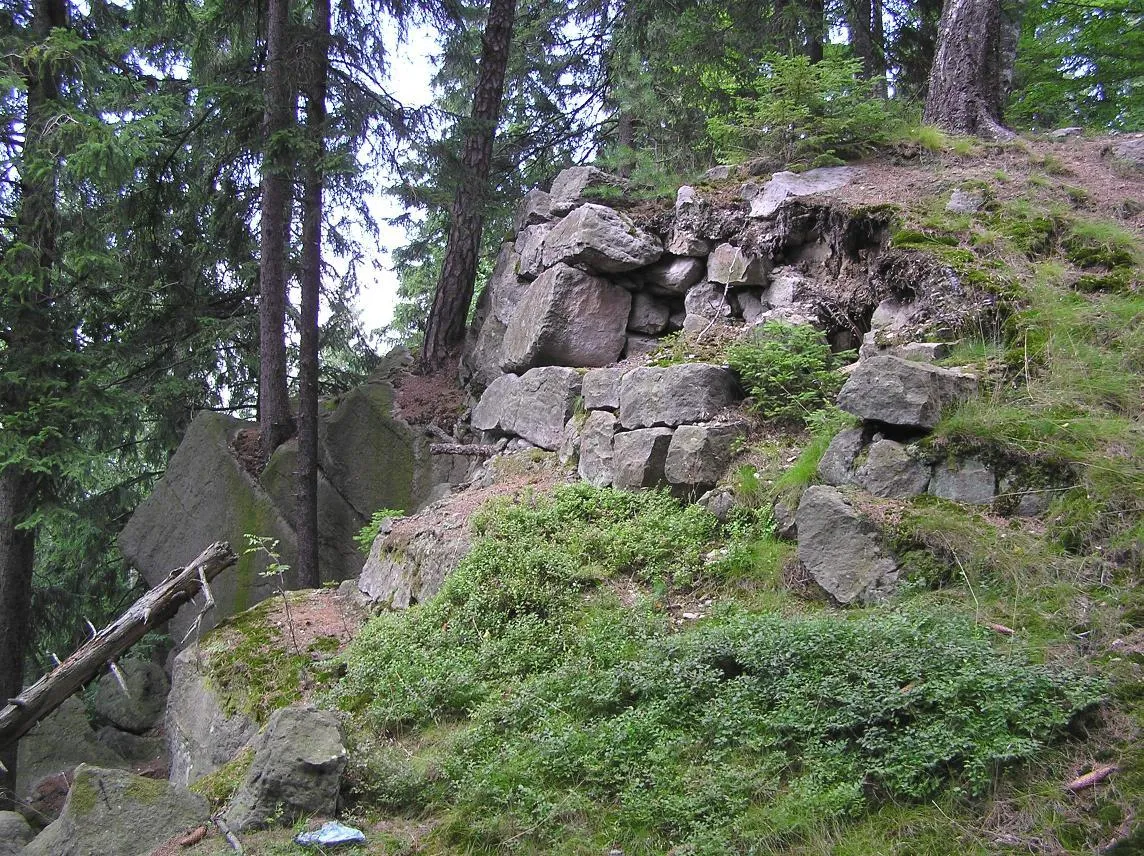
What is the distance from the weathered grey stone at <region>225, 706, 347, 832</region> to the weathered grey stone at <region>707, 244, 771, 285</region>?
5890 mm

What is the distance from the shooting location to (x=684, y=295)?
368 inches

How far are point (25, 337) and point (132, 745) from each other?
6441 mm

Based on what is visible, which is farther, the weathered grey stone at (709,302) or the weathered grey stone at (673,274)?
the weathered grey stone at (673,274)

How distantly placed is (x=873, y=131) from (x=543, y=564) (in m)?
6.27

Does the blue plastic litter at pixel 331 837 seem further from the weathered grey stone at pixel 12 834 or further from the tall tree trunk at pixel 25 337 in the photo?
the tall tree trunk at pixel 25 337

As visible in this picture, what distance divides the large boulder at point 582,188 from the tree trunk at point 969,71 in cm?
377

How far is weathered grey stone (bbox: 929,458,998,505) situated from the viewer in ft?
17.3

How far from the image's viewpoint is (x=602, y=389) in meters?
8.23

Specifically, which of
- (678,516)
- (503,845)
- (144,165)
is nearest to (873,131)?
(678,516)

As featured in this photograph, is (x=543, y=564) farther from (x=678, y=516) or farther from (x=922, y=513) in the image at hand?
(x=922, y=513)

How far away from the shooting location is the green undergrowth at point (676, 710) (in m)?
3.63

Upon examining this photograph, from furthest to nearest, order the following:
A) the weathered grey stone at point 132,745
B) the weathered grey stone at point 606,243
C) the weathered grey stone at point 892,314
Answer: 1. the weathered grey stone at point 132,745
2. the weathered grey stone at point 606,243
3. the weathered grey stone at point 892,314

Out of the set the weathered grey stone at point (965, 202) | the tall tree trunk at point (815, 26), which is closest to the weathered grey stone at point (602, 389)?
the weathered grey stone at point (965, 202)

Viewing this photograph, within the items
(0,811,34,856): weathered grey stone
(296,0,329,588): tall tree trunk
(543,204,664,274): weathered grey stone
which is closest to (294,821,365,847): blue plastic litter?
(0,811,34,856): weathered grey stone
